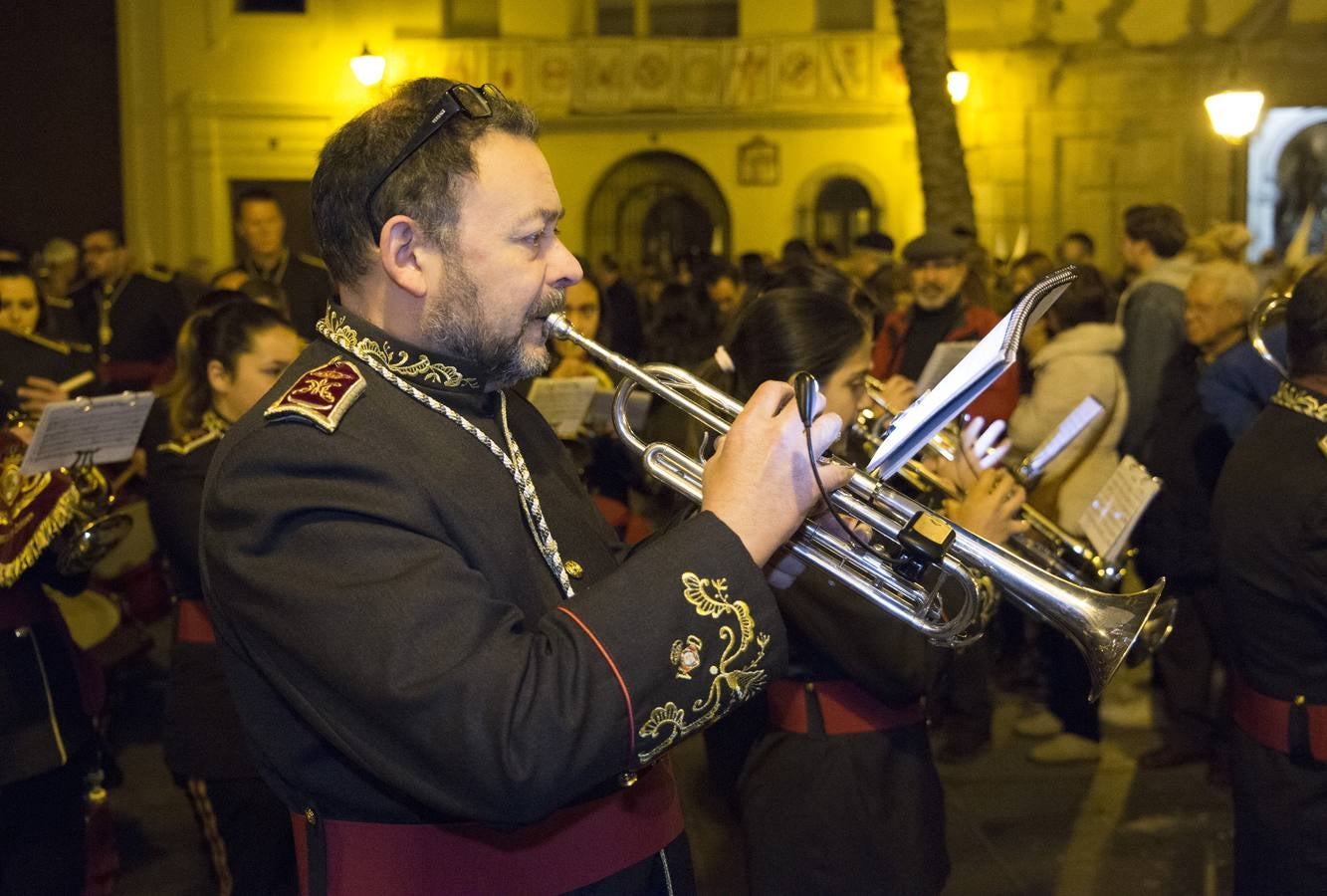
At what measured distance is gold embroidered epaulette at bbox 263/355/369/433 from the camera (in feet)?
5.74

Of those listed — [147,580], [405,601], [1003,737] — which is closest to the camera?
[405,601]

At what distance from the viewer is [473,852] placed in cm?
184

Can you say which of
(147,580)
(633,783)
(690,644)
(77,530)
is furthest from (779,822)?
(147,580)

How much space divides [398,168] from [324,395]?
0.98ft

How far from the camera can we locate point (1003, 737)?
5996 mm

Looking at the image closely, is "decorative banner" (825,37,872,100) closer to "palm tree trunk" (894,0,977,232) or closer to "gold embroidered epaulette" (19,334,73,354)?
"palm tree trunk" (894,0,977,232)

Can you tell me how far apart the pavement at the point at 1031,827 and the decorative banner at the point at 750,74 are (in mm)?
15931

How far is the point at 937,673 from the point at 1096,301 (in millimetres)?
3737

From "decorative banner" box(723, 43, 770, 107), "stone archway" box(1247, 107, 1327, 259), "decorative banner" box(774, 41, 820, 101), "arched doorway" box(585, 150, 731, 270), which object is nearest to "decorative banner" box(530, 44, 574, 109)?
"arched doorway" box(585, 150, 731, 270)

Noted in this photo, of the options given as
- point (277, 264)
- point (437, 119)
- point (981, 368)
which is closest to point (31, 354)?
point (277, 264)

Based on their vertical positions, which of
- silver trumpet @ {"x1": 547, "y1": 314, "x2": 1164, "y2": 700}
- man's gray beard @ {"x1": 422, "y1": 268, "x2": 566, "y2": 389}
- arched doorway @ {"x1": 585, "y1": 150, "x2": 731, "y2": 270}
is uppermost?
man's gray beard @ {"x1": 422, "y1": 268, "x2": 566, "y2": 389}

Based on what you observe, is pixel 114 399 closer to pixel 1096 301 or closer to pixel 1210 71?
Answer: pixel 1096 301

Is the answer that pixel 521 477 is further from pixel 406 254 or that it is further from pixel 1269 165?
pixel 1269 165

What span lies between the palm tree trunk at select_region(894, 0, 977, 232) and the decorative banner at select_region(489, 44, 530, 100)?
1122 cm
